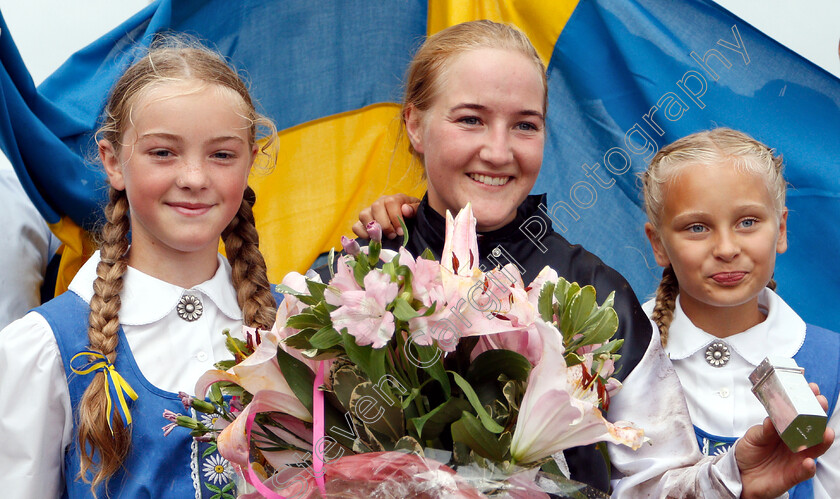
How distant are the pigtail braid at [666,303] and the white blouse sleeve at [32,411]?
3.87 ft

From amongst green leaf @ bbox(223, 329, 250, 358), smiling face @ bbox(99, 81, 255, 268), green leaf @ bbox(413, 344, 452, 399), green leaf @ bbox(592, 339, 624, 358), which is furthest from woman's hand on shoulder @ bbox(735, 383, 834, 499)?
smiling face @ bbox(99, 81, 255, 268)

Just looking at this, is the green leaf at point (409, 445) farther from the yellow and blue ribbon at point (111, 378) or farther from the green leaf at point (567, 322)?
the yellow and blue ribbon at point (111, 378)

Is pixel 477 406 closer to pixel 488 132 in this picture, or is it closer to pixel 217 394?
pixel 217 394

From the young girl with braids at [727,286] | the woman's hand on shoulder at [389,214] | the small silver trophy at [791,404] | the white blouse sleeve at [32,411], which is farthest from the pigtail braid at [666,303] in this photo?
the white blouse sleeve at [32,411]

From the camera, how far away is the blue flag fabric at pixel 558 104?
2209mm

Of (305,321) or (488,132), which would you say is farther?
(488,132)

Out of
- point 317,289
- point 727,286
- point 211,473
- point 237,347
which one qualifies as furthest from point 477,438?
point 727,286

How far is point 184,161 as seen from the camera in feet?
5.08

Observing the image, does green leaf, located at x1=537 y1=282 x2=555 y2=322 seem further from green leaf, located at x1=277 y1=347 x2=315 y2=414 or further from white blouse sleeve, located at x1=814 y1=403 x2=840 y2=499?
white blouse sleeve, located at x1=814 y1=403 x2=840 y2=499

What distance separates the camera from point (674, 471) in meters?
1.25

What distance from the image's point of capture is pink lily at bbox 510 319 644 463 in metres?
0.96

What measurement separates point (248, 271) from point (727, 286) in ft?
3.19

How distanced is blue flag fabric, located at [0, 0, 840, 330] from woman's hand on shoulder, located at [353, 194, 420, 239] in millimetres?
495

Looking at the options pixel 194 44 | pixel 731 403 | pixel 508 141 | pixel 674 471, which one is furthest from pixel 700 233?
pixel 194 44
